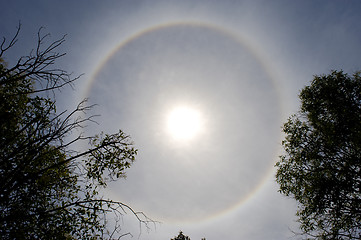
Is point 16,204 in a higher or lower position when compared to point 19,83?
lower

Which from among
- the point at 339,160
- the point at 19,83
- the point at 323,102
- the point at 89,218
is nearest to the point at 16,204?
the point at 89,218

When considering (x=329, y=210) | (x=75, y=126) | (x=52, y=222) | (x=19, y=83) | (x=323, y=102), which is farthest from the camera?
(x=323, y=102)

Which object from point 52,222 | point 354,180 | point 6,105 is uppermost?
point 6,105

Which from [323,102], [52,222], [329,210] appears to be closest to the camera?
[52,222]

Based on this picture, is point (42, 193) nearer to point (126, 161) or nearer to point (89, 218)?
point (89, 218)

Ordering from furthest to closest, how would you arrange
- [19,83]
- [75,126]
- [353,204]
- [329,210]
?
[329,210] < [353,204] < [19,83] < [75,126]

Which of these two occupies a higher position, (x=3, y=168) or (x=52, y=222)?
(x=3, y=168)

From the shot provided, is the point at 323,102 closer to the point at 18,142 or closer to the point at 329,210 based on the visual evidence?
the point at 329,210

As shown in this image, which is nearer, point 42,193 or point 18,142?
point 42,193

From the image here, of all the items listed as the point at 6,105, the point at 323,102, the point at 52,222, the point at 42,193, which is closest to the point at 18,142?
the point at 6,105
